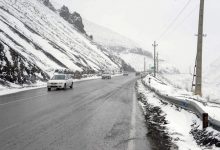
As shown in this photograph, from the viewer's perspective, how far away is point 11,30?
55.4 m

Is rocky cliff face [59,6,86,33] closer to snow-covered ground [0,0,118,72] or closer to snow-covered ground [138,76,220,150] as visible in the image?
snow-covered ground [0,0,118,72]

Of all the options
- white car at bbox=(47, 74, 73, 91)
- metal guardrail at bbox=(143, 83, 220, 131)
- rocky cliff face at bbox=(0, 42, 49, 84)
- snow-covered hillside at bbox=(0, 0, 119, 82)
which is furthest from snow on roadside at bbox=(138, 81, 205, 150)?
snow-covered hillside at bbox=(0, 0, 119, 82)

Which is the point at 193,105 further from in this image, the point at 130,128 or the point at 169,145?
the point at 169,145

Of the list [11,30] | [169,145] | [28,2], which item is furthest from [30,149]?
[28,2]

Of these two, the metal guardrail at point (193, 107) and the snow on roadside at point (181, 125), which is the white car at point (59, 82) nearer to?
the metal guardrail at point (193, 107)

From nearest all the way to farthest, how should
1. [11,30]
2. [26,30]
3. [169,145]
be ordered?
[169,145]
[11,30]
[26,30]

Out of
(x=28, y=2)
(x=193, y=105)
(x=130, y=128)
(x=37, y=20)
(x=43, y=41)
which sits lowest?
(x=130, y=128)

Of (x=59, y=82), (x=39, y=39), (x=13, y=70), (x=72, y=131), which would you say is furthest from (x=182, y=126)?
(x=39, y=39)

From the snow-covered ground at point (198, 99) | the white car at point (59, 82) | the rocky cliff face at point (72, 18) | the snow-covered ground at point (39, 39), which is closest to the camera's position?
the snow-covered ground at point (198, 99)

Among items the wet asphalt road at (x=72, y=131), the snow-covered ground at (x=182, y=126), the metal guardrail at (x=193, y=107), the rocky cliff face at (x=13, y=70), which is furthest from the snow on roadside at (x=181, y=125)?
the rocky cliff face at (x=13, y=70)

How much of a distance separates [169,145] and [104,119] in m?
3.93

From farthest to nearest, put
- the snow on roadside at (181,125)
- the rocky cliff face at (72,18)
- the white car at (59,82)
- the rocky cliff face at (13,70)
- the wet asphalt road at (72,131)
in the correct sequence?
the rocky cliff face at (72,18)
the rocky cliff face at (13,70)
the white car at (59,82)
the snow on roadside at (181,125)
the wet asphalt road at (72,131)

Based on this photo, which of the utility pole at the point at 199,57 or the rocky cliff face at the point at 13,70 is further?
the rocky cliff face at the point at 13,70

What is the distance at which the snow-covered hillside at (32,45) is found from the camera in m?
35.2
